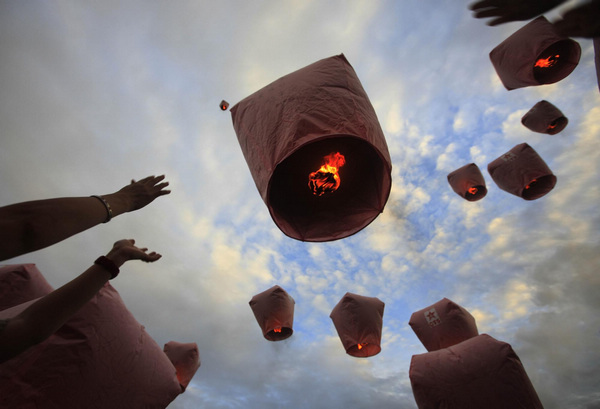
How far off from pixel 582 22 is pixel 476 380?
12.9ft

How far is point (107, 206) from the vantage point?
1480 mm

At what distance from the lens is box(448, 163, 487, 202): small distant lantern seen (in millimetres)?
7340

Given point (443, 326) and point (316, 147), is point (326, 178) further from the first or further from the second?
point (443, 326)

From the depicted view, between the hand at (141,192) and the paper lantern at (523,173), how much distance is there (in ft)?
23.5

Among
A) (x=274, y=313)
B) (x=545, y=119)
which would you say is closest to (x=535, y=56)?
(x=545, y=119)

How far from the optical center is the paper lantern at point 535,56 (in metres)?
4.35

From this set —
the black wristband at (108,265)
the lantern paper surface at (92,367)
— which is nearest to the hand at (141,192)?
the black wristband at (108,265)

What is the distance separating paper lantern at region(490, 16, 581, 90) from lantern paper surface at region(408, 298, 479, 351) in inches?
175

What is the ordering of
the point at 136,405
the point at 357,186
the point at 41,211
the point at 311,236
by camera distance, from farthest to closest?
the point at 357,186, the point at 311,236, the point at 136,405, the point at 41,211

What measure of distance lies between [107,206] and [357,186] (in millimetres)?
2281

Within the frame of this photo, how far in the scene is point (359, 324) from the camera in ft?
20.5

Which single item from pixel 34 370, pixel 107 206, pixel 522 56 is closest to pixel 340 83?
pixel 107 206

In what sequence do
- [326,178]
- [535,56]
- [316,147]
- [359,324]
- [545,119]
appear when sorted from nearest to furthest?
[326,178], [316,147], [535,56], [359,324], [545,119]

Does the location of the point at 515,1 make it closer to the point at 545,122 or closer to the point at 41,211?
the point at 41,211
